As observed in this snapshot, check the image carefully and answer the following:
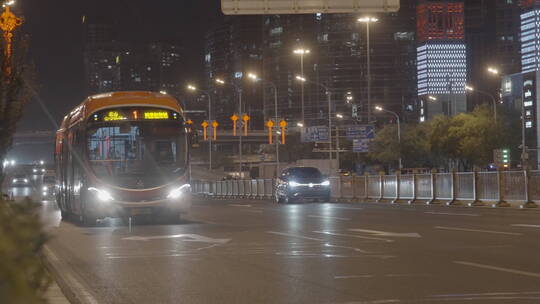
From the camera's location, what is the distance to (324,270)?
12.1 metres

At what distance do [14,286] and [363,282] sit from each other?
8310 mm

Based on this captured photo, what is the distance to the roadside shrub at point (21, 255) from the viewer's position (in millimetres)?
2662

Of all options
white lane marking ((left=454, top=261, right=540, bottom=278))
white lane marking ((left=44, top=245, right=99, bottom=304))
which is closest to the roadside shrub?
white lane marking ((left=44, top=245, right=99, bottom=304))

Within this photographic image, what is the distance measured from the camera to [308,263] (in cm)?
1312

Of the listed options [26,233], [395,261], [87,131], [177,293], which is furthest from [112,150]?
[26,233]

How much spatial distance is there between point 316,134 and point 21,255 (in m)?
72.2

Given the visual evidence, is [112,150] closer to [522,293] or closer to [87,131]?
[87,131]

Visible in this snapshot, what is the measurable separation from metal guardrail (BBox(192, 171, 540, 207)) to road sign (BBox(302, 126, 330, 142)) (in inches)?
919

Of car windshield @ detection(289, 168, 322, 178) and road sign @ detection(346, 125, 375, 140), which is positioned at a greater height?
road sign @ detection(346, 125, 375, 140)

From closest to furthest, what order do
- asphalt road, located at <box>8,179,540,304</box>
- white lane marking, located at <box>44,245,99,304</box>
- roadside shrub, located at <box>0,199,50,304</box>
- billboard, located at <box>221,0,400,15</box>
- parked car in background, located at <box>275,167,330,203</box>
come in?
roadside shrub, located at <box>0,199,50,304</box>, white lane marking, located at <box>44,245,99,304</box>, asphalt road, located at <box>8,179,540,304</box>, billboard, located at <box>221,0,400,15</box>, parked car in background, located at <box>275,167,330,203</box>

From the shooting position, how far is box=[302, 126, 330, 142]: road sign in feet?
243

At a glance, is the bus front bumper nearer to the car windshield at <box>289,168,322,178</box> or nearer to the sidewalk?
the sidewalk

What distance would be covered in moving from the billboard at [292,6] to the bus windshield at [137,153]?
3.69m

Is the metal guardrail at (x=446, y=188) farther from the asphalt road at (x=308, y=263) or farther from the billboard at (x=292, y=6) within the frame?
the billboard at (x=292, y=6)
